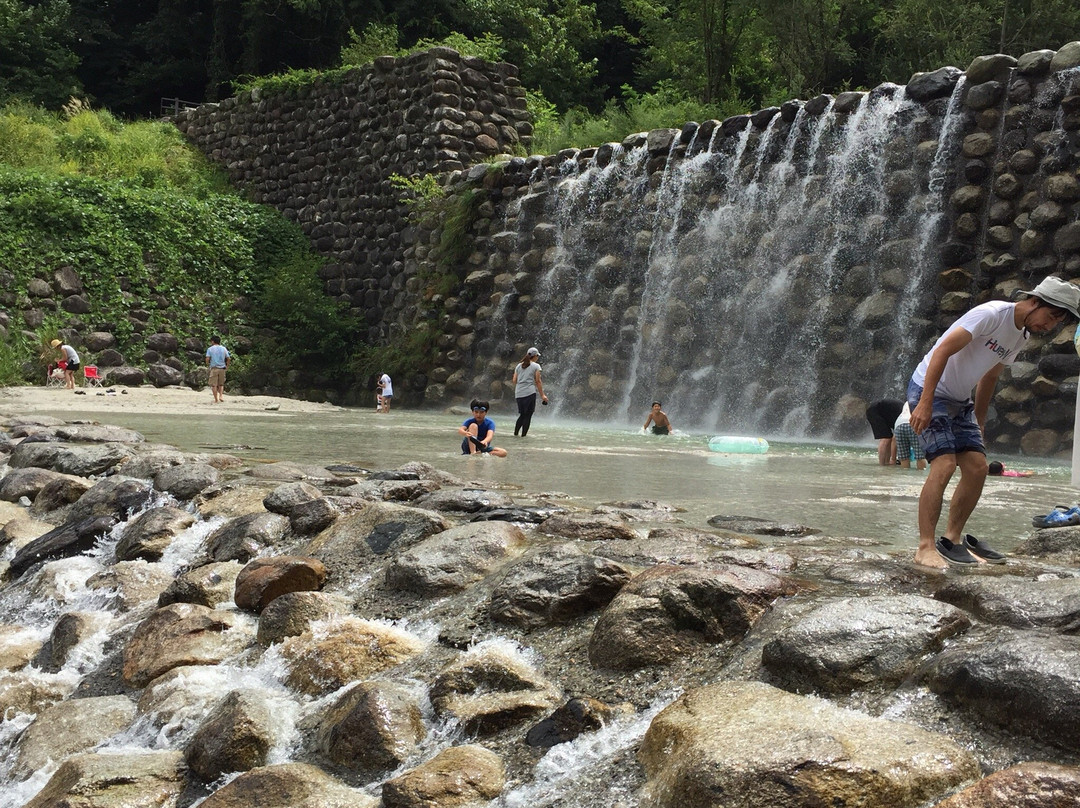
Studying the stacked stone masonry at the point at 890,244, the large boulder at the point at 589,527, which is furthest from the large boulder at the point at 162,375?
the large boulder at the point at 589,527

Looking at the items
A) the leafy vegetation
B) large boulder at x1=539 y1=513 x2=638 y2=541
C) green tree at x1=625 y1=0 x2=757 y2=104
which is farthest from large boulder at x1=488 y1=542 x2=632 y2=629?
green tree at x1=625 y1=0 x2=757 y2=104

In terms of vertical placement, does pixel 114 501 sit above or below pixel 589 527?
below

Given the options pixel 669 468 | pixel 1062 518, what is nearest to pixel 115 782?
pixel 1062 518

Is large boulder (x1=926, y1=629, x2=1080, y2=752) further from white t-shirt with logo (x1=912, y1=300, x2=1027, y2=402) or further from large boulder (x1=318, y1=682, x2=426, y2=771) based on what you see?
white t-shirt with logo (x1=912, y1=300, x2=1027, y2=402)

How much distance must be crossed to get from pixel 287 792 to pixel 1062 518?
4.07 metres

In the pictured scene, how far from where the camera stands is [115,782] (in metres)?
3.59

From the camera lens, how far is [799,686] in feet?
11.0

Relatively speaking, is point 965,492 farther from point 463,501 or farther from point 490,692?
point 463,501

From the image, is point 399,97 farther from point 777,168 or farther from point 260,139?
point 777,168

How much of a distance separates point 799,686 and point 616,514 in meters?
2.33

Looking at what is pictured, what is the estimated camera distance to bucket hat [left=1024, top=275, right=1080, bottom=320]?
4.55 meters

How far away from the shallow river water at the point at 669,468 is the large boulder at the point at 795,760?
2.41 metres

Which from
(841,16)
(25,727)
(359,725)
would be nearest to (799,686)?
(359,725)

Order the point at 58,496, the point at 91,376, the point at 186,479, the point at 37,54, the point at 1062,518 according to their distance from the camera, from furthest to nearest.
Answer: the point at 37,54
the point at 91,376
the point at 58,496
the point at 186,479
the point at 1062,518
